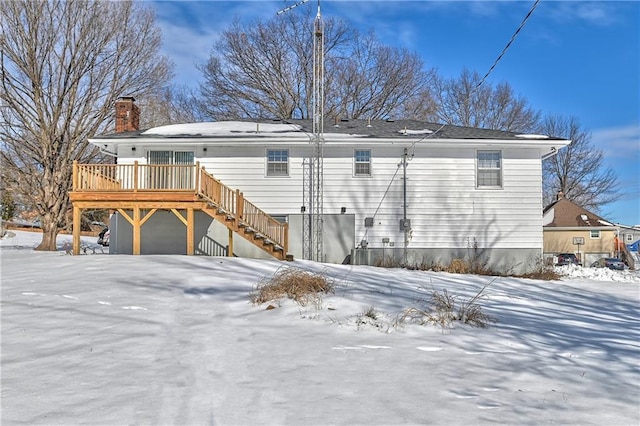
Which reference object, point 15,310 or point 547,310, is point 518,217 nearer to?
point 547,310

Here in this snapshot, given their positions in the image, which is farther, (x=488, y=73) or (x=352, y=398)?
(x=488, y=73)

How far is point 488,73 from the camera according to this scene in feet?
33.4

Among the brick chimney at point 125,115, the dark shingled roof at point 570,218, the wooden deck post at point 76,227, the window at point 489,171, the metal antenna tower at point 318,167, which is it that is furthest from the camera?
the dark shingled roof at point 570,218

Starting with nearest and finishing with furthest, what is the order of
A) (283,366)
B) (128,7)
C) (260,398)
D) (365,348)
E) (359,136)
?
(260,398) → (283,366) → (365,348) → (359,136) → (128,7)

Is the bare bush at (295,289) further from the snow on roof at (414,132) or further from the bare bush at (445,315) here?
the snow on roof at (414,132)

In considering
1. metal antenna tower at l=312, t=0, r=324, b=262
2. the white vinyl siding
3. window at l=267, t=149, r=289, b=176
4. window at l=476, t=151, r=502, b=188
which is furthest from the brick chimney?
window at l=476, t=151, r=502, b=188

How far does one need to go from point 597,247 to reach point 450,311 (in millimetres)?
31670

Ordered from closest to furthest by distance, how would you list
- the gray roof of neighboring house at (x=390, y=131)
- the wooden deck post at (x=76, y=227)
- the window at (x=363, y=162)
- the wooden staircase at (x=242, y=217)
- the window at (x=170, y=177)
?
the wooden staircase at (x=242, y=217) < the wooden deck post at (x=76, y=227) < the window at (x=170, y=177) < the gray roof of neighboring house at (x=390, y=131) < the window at (x=363, y=162)

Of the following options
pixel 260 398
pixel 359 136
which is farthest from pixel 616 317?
pixel 359 136

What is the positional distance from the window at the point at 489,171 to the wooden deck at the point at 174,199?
7.54 m

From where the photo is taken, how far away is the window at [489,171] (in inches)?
691

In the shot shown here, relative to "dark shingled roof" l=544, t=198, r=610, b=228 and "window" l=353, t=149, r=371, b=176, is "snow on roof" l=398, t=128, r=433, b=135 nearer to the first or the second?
"window" l=353, t=149, r=371, b=176

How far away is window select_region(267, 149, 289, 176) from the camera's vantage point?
17.2 meters

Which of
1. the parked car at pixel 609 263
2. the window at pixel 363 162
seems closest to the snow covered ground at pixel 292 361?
the window at pixel 363 162
